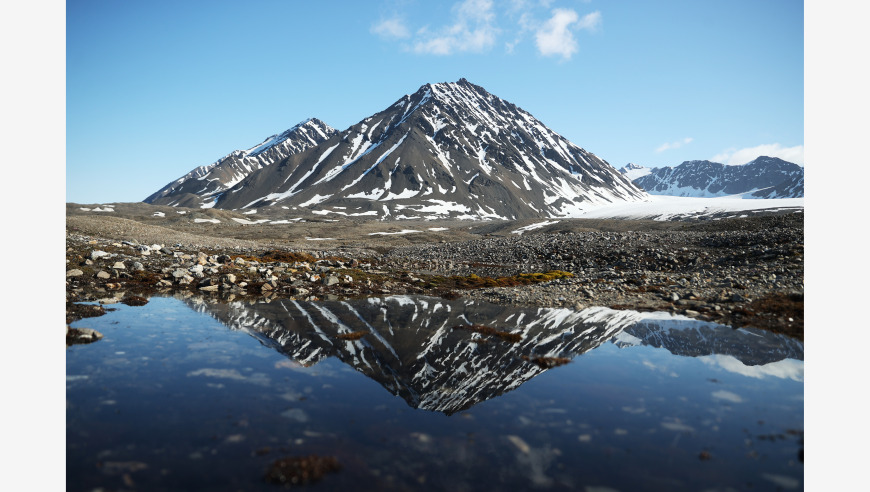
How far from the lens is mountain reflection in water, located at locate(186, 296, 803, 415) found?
11.1 meters

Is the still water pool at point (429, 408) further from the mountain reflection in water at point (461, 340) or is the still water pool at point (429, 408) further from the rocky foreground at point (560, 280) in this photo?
the rocky foreground at point (560, 280)

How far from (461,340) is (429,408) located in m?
5.72

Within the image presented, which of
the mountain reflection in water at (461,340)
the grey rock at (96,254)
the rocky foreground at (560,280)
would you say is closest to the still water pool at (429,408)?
the mountain reflection in water at (461,340)

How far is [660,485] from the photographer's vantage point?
655cm

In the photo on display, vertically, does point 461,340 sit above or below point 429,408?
above

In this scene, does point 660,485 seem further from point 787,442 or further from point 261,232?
point 261,232

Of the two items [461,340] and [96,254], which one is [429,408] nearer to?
[461,340]

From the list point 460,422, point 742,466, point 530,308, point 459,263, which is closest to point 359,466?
point 460,422

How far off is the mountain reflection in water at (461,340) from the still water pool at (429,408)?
0.09 m

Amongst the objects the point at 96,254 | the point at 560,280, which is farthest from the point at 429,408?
the point at 96,254

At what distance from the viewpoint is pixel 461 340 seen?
48.7 feet

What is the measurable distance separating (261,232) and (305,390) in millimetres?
95889

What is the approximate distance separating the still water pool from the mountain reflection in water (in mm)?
94
